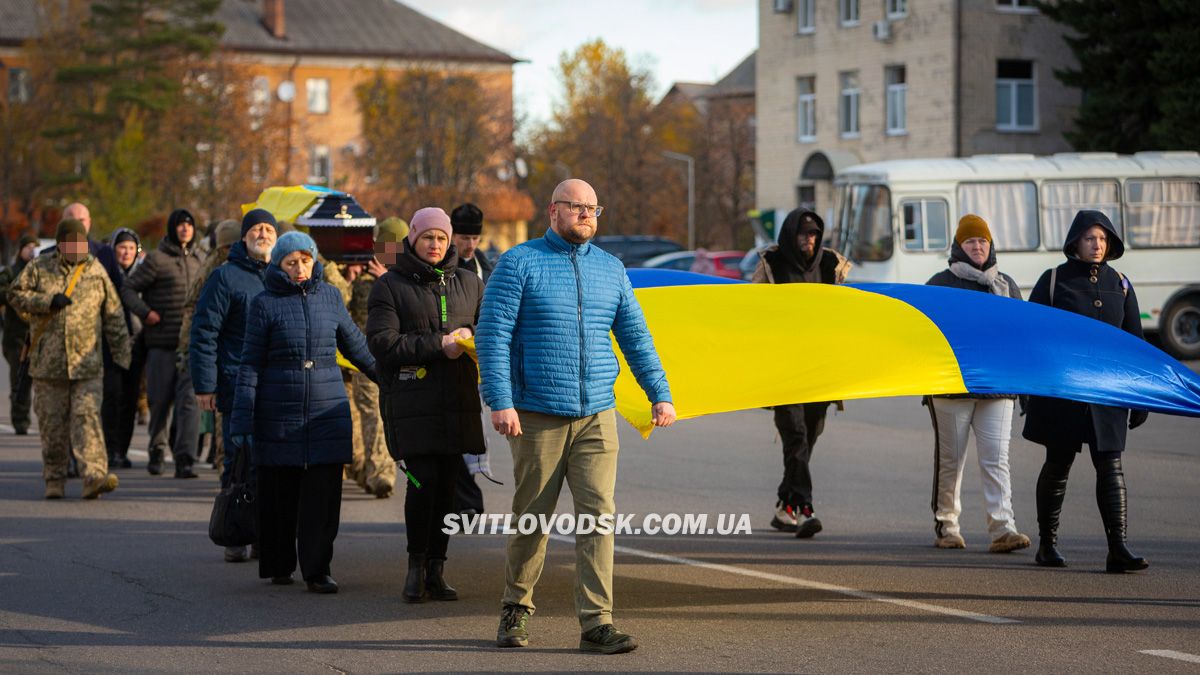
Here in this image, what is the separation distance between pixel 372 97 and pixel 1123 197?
4550 cm

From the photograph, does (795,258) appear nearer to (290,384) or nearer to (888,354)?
(888,354)

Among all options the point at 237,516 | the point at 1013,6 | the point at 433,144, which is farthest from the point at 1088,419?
the point at 433,144

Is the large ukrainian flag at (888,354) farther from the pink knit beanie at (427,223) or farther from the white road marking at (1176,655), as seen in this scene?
the white road marking at (1176,655)

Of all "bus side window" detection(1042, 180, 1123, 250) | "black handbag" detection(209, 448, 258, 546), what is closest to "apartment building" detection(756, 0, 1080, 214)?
"bus side window" detection(1042, 180, 1123, 250)

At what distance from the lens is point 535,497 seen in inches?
297

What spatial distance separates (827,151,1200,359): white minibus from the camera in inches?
1150

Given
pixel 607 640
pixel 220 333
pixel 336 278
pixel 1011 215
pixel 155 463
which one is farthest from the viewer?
pixel 1011 215

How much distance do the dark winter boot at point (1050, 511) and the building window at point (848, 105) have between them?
44196 millimetres

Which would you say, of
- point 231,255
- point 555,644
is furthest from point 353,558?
point 555,644

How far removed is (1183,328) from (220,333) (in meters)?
22.3

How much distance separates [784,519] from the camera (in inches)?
432

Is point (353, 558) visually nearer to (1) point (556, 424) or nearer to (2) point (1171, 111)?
(1) point (556, 424)

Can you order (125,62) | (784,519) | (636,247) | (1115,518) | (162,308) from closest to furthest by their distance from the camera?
(1115,518) → (784,519) → (162,308) → (636,247) → (125,62)

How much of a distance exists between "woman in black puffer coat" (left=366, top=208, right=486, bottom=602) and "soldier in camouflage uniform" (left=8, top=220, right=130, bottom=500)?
472cm
